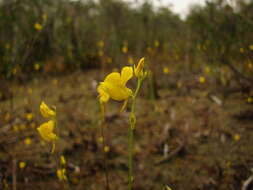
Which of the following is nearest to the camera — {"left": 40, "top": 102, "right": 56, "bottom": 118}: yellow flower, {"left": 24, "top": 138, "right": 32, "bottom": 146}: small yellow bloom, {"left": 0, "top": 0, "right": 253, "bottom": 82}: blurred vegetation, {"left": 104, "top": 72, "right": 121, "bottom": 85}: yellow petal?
{"left": 104, "top": 72, "right": 121, "bottom": 85}: yellow petal

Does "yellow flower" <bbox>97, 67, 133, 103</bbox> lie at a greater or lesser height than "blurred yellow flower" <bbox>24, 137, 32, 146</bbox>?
greater

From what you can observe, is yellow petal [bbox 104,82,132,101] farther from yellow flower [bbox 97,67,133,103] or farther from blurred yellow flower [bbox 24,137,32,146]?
blurred yellow flower [bbox 24,137,32,146]

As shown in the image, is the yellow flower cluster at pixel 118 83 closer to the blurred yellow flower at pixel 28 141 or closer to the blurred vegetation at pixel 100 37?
the blurred yellow flower at pixel 28 141

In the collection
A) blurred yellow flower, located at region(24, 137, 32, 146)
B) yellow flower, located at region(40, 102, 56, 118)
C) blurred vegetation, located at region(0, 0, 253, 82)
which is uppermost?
blurred vegetation, located at region(0, 0, 253, 82)

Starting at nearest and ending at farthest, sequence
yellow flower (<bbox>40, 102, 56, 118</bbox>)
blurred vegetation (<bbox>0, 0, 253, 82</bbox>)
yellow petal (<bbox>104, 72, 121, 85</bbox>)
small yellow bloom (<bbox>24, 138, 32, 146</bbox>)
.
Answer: yellow petal (<bbox>104, 72, 121, 85</bbox>)
yellow flower (<bbox>40, 102, 56, 118</bbox>)
small yellow bloom (<bbox>24, 138, 32, 146</bbox>)
blurred vegetation (<bbox>0, 0, 253, 82</bbox>)

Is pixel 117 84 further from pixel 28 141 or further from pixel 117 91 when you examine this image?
pixel 28 141

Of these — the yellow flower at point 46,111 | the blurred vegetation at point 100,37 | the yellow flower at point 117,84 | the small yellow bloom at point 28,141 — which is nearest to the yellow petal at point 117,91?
the yellow flower at point 117,84

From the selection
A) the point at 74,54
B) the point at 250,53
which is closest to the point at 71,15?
the point at 74,54

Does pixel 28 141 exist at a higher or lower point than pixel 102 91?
lower

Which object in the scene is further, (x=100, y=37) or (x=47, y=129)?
(x=100, y=37)

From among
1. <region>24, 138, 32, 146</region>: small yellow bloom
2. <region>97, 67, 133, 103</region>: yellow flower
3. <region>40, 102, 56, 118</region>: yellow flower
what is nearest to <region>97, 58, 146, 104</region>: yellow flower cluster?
<region>97, 67, 133, 103</region>: yellow flower

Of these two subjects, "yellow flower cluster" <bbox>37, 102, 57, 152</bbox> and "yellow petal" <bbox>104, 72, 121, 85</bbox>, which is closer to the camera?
"yellow petal" <bbox>104, 72, 121, 85</bbox>

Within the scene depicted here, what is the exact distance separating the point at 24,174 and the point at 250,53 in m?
2.35

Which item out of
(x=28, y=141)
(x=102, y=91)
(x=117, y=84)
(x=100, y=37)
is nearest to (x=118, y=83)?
(x=117, y=84)
